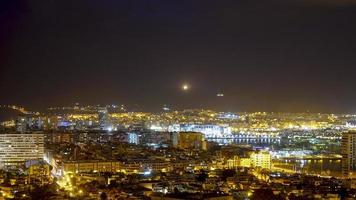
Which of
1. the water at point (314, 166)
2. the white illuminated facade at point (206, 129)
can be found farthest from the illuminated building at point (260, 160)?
the white illuminated facade at point (206, 129)

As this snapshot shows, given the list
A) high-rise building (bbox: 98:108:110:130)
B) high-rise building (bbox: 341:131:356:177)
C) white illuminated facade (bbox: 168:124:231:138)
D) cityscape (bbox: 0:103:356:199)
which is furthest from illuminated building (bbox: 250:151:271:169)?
high-rise building (bbox: 98:108:110:130)

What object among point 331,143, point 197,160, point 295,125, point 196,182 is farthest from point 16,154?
point 295,125

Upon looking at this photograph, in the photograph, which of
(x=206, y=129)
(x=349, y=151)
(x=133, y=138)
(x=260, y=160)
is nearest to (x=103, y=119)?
(x=206, y=129)

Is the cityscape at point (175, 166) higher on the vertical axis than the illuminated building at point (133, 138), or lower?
lower

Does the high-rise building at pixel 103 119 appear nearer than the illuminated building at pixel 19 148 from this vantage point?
No

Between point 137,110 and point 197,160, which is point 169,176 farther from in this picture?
point 137,110

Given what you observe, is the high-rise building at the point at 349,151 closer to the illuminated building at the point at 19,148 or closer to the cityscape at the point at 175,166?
the cityscape at the point at 175,166
